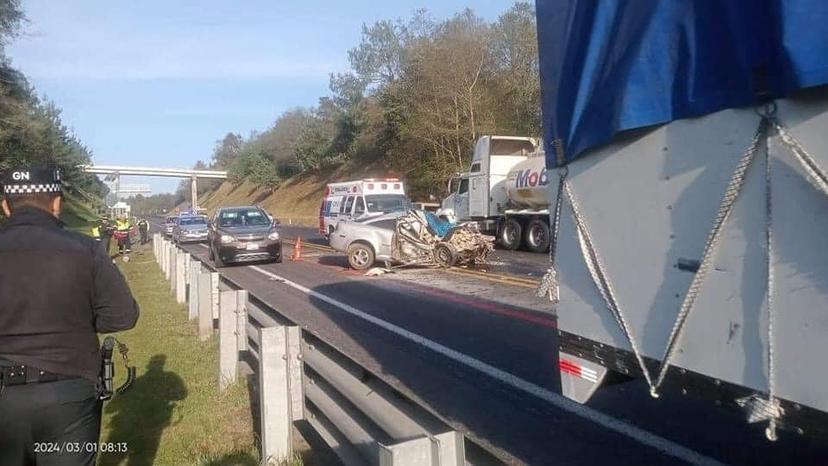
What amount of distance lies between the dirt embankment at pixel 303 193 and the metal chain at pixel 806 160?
2167 inches

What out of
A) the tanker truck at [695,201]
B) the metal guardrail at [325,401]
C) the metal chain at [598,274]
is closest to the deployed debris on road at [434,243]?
the metal guardrail at [325,401]

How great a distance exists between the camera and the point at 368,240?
1791 cm

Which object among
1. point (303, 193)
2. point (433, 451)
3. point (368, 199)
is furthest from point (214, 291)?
point (303, 193)

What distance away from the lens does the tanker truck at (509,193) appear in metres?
23.2

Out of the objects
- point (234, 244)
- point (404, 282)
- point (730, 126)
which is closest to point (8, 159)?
point (234, 244)

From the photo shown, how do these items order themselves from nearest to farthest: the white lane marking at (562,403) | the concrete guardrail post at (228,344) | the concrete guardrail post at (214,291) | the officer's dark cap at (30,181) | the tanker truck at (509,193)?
the officer's dark cap at (30,181) → the white lane marking at (562,403) → the concrete guardrail post at (228,344) → the concrete guardrail post at (214,291) → the tanker truck at (509,193)

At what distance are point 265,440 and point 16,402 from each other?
6.20 ft

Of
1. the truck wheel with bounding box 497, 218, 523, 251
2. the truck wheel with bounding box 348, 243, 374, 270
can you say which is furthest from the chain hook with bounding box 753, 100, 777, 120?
the truck wheel with bounding box 497, 218, 523, 251

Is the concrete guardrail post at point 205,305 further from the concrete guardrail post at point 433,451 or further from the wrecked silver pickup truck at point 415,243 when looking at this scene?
the wrecked silver pickup truck at point 415,243

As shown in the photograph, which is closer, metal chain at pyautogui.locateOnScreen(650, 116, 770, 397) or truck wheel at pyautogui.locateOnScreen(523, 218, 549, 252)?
metal chain at pyautogui.locateOnScreen(650, 116, 770, 397)

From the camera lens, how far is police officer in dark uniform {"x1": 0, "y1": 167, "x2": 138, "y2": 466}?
312cm

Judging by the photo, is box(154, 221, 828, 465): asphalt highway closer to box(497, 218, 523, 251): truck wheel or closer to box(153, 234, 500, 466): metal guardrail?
box(153, 234, 500, 466): metal guardrail

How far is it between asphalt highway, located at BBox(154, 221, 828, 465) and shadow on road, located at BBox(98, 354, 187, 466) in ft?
5.26

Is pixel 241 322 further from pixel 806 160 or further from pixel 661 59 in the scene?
pixel 806 160
